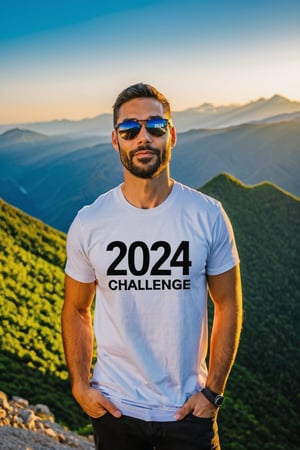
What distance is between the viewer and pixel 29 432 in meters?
9.05

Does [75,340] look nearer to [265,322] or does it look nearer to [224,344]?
[224,344]

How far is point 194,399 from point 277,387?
27.4 meters

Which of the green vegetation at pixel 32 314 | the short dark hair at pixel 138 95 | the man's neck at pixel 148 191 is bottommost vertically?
the green vegetation at pixel 32 314

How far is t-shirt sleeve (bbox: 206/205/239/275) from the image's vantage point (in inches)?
144

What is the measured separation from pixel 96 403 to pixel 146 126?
208 centimetres

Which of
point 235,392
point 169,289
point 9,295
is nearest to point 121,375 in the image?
point 169,289

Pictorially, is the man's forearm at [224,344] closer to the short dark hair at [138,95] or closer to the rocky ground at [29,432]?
the short dark hair at [138,95]

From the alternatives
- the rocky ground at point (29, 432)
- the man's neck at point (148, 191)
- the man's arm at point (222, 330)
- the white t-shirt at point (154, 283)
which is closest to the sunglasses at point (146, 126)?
the man's neck at point (148, 191)

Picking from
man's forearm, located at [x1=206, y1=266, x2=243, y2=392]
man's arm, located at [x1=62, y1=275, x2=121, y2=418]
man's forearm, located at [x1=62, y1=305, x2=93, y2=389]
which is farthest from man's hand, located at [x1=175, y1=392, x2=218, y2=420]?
man's forearm, located at [x1=62, y1=305, x2=93, y2=389]

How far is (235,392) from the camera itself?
2583 centimetres

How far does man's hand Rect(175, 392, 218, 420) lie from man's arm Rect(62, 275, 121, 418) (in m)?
0.65

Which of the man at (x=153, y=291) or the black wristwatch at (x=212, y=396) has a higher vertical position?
the man at (x=153, y=291)

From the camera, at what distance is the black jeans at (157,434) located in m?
3.67

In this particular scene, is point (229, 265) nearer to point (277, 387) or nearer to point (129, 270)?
point (129, 270)
